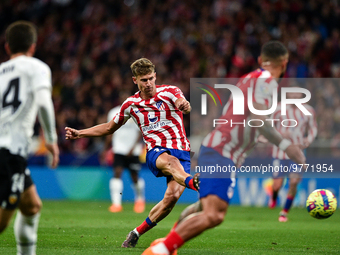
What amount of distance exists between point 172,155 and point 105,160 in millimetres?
8610

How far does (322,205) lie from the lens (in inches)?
269

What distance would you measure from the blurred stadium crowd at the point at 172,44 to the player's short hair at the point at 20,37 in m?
10.6

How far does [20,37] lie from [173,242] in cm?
219

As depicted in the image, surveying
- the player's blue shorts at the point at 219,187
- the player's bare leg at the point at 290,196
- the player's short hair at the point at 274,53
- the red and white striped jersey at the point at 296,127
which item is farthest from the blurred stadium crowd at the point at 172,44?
the player's blue shorts at the point at 219,187

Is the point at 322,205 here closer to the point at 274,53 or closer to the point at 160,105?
the point at 274,53

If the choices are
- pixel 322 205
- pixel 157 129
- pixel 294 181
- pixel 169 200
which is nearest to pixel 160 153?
pixel 157 129

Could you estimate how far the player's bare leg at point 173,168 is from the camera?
5.83m

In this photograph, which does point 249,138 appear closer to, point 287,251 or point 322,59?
point 287,251

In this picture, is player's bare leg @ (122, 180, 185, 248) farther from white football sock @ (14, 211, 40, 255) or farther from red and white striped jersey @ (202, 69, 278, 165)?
white football sock @ (14, 211, 40, 255)

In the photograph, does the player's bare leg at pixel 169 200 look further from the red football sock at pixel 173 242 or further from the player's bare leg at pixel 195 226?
the red football sock at pixel 173 242

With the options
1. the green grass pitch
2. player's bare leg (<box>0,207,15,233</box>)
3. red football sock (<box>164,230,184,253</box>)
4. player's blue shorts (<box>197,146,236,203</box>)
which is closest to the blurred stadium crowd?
the green grass pitch

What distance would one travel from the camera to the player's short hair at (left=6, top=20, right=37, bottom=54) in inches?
166

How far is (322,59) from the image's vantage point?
51.9 feet

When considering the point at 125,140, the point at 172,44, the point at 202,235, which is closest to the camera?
the point at 202,235
